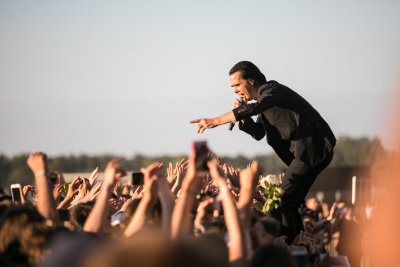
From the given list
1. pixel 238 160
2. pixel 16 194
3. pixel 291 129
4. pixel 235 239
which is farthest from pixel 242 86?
pixel 238 160

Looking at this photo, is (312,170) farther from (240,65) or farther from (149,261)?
(149,261)

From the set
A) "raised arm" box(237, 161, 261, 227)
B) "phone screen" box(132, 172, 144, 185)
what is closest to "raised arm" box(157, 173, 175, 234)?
"raised arm" box(237, 161, 261, 227)

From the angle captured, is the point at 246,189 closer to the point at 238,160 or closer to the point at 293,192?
the point at 293,192

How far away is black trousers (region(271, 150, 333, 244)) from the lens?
37.3 feet

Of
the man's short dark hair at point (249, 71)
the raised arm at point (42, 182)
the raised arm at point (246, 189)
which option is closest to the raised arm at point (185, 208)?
the raised arm at point (246, 189)

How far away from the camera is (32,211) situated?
7215 millimetres

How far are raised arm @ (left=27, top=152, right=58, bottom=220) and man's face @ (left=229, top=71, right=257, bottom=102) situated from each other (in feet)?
11.7

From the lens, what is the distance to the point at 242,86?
1169cm

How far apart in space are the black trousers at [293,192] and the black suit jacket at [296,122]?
0.10 meters

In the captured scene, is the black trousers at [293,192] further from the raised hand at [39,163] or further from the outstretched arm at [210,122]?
the raised hand at [39,163]

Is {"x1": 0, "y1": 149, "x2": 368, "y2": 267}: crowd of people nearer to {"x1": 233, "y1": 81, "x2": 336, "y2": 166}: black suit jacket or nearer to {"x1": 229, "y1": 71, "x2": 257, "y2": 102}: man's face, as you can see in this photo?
{"x1": 233, "y1": 81, "x2": 336, "y2": 166}: black suit jacket

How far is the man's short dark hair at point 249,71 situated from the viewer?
457 inches

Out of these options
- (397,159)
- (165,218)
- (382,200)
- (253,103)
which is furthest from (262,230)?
(397,159)

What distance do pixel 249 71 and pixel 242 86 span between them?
0.18 meters
